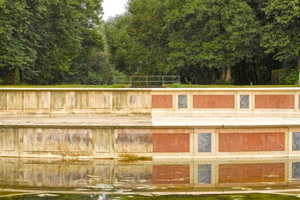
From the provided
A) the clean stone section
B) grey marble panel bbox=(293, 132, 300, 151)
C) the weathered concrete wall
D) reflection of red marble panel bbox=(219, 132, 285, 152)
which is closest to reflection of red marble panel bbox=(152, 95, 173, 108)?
reflection of red marble panel bbox=(219, 132, 285, 152)

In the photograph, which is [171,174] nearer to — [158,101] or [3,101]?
[158,101]

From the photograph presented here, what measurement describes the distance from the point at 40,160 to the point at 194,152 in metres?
5.32

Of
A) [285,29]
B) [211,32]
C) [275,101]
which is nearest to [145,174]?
[275,101]

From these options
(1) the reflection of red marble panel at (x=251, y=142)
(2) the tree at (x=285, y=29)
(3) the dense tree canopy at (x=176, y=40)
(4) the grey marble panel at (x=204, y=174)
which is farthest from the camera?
(3) the dense tree canopy at (x=176, y=40)

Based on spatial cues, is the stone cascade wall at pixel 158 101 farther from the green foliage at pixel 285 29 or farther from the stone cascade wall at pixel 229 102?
the green foliage at pixel 285 29

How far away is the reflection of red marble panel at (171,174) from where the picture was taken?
16.0 m

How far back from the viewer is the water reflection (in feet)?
50.2

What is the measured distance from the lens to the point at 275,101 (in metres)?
25.6

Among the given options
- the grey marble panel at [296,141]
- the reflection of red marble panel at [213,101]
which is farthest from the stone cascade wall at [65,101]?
the grey marble panel at [296,141]

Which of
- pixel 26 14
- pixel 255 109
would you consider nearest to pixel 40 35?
pixel 26 14

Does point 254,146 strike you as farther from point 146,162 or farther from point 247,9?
point 247,9

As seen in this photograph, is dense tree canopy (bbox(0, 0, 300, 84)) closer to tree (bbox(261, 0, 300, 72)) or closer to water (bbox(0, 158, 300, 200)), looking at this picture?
tree (bbox(261, 0, 300, 72))

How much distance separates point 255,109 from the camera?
25.7 metres

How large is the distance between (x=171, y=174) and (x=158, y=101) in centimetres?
904
